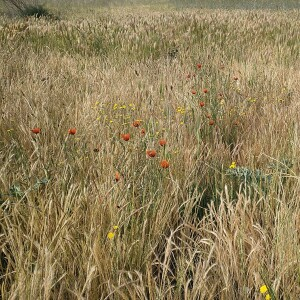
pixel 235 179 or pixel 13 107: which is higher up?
pixel 13 107

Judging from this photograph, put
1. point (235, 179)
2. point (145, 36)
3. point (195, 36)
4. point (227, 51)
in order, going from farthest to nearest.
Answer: point (195, 36)
point (145, 36)
point (227, 51)
point (235, 179)

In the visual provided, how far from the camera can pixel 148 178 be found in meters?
1.47

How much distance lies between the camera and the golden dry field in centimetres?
108

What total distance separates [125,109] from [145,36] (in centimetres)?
278

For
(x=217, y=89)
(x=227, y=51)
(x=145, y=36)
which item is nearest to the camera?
(x=217, y=89)

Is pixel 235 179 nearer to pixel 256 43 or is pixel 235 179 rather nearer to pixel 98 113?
pixel 98 113

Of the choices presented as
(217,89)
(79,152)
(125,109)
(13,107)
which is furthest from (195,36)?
(79,152)

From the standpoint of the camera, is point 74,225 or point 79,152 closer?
point 74,225

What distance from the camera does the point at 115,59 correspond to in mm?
4188

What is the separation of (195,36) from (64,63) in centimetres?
217

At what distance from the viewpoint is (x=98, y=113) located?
2.36 metres

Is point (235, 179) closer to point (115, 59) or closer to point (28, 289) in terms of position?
point (28, 289)

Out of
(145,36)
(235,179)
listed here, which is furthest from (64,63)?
(235,179)

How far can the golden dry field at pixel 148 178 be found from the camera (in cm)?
108
